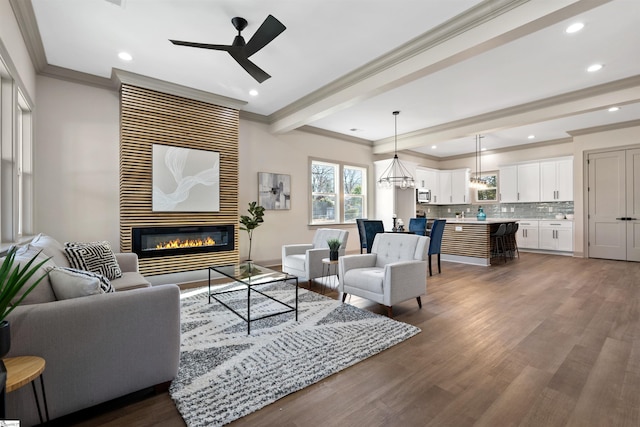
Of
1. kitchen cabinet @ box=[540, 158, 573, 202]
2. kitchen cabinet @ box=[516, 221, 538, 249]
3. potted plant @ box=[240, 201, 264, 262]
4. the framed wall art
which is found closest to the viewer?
potted plant @ box=[240, 201, 264, 262]

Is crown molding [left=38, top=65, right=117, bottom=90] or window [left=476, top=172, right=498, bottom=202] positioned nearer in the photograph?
crown molding [left=38, top=65, right=117, bottom=90]

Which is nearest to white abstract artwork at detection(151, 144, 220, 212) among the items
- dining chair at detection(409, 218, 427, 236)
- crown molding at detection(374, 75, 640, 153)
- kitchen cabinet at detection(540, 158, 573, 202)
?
dining chair at detection(409, 218, 427, 236)

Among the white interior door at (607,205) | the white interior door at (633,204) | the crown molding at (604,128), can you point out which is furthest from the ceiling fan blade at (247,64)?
the white interior door at (633,204)

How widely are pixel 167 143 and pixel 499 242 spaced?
731cm

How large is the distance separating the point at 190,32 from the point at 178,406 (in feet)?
11.3

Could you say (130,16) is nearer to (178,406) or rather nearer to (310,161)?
(178,406)

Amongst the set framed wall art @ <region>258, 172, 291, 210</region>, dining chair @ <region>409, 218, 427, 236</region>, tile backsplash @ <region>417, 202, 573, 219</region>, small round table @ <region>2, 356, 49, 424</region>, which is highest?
framed wall art @ <region>258, 172, 291, 210</region>

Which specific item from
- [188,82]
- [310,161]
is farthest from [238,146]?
[310,161]

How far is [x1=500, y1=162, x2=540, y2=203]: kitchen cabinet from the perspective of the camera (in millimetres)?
7996

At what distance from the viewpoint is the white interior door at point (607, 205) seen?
646 centimetres

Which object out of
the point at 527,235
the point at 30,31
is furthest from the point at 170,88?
the point at 527,235

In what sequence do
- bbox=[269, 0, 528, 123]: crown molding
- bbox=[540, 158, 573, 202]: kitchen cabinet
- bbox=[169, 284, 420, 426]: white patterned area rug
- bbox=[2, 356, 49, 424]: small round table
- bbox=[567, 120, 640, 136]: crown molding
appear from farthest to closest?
1. bbox=[540, 158, 573, 202]: kitchen cabinet
2. bbox=[567, 120, 640, 136]: crown molding
3. bbox=[269, 0, 528, 123]: crown molding
4. bbox=[169, 284, 420, 426]: white patterned area rug
5. bbox=[2, 356, 49, 424]: small round table

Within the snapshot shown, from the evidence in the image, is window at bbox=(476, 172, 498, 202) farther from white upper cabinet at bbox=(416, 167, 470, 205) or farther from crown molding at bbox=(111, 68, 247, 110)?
crown molding at bbox=(111, 68, 247, 110)

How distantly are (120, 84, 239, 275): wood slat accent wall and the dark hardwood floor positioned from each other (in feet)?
9.39
